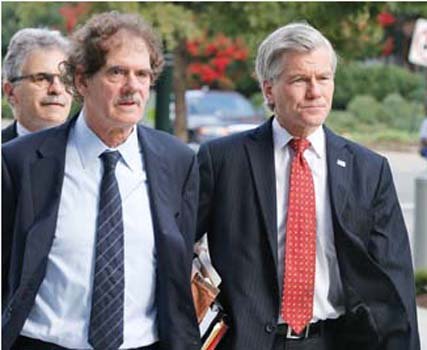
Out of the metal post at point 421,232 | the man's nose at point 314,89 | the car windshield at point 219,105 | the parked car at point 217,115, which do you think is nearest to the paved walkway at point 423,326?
the metal post at point 421,232

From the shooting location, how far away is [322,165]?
13.5 ft

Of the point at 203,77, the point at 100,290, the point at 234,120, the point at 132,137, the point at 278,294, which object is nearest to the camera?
the point at 100,290

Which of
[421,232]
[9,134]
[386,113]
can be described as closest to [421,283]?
[421,232]

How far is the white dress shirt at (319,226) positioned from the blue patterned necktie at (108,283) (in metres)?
0.73

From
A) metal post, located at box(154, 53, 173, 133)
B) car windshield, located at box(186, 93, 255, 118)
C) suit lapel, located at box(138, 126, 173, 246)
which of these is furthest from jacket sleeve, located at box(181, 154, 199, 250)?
car windshield, located at box(186, 93, 255, 118)

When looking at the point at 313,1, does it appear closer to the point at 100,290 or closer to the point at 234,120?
the point at 100,290

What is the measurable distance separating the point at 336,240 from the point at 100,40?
1070 mm

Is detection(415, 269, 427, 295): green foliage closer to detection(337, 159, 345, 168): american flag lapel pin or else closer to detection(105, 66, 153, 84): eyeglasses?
detection(337, 159, 345, 168): american flag lapel pin

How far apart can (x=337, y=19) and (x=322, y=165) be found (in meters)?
8.54

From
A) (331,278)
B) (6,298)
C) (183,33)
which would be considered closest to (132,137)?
(6,298)

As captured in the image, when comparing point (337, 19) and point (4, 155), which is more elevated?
point (4, 155)

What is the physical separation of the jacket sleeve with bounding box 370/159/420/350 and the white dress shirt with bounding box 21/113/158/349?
94 cm

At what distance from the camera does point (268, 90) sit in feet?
13.5

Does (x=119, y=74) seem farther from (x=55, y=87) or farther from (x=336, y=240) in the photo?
(x=55, y=87)
